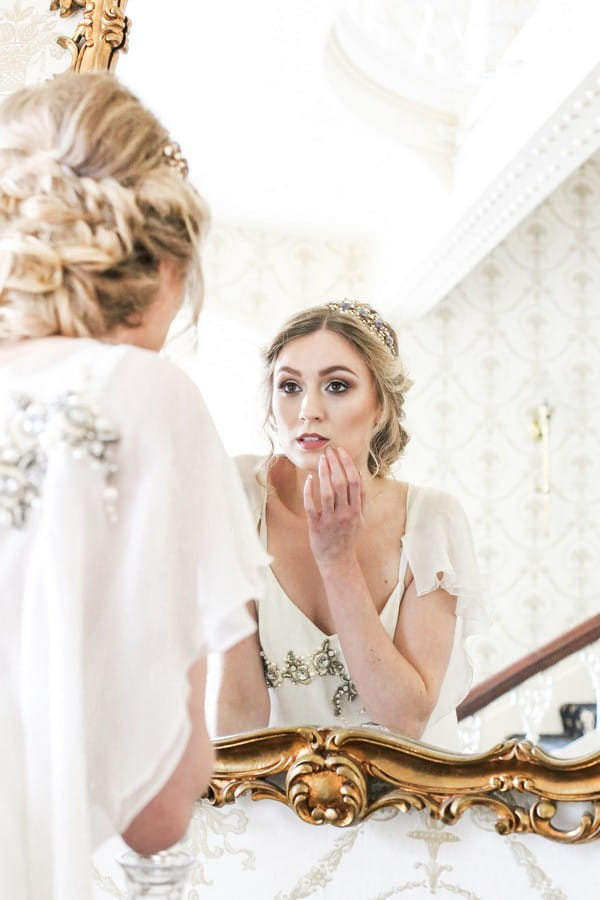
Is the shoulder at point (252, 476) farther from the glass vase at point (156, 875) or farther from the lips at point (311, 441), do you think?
the glass vase at point (156, 875)

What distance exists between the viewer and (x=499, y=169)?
63.9 inches

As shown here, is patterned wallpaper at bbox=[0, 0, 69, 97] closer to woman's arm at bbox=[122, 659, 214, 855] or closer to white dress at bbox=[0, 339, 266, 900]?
white dress at bbox=[0, 339, 266, 900]

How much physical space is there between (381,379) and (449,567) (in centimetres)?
30

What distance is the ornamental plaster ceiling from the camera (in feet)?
5.14

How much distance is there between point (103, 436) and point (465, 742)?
882 millimetres

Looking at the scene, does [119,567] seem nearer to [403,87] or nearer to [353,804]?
[353,804]

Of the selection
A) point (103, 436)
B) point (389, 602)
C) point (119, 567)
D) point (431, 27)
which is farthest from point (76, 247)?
point (431, 27)

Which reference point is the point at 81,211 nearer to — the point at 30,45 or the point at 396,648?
the point at 396,648

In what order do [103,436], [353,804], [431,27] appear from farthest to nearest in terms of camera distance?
[431,27], [353,804], [103,436]

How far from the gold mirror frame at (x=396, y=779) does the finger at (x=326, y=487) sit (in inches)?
13.1

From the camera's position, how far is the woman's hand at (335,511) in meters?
1.44

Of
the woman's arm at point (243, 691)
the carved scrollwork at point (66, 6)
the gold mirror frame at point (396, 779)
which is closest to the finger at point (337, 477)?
the woman's arm at point (243, 691)

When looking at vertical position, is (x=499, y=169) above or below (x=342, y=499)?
above

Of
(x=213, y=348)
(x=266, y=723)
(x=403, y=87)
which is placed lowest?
(x=266, y=723)
